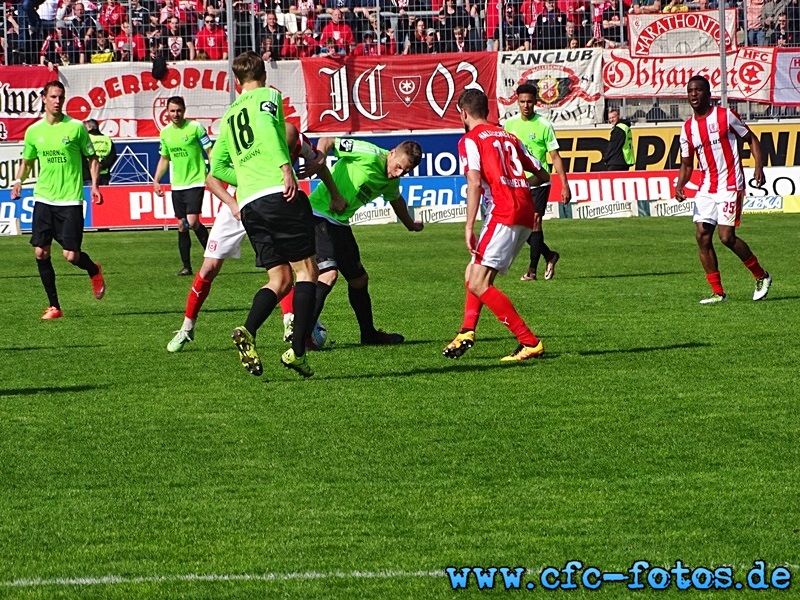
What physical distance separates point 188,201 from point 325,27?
14.0 metres

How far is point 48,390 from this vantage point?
373 inches

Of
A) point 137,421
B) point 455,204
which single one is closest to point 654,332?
point 137,421

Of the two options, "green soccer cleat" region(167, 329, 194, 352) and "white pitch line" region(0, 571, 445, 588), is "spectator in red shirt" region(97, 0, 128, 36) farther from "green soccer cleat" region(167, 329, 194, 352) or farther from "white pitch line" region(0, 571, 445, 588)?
"white pitch line" region(0, 571, 445, 588)

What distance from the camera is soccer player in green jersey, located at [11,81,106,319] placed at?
1436cm

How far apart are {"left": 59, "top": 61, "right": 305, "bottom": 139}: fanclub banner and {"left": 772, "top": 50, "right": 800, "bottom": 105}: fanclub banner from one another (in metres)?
10.3

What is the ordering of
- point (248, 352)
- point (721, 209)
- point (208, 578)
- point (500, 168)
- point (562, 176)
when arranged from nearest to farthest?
1. point (208, 578)
2. point (248, 352)
3. point (500, 168)
4. point (721, 209)
5. point (562, 176)

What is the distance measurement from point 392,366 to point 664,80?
2226 centimetres

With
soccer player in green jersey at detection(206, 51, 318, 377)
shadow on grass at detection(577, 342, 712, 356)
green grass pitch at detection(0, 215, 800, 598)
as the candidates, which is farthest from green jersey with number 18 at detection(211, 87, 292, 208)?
shadow on grass at detection(577, 342, 712, 356)

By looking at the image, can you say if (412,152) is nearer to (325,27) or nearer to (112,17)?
(325,27)

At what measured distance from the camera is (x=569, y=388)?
905 centimetres

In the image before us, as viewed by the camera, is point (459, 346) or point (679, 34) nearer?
point (459, 346)

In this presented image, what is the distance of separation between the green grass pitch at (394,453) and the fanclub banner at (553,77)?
17622 millimetres

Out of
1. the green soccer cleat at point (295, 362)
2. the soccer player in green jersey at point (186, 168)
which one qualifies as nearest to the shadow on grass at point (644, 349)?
the green soccer cleat at point (295, 362)

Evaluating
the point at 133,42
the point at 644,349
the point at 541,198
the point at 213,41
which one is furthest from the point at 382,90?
the point at 644,349
